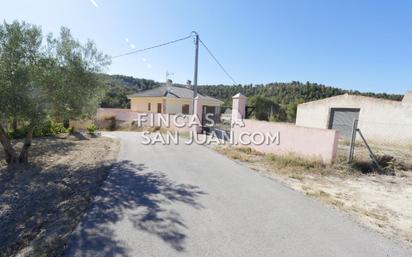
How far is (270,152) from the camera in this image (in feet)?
33.9

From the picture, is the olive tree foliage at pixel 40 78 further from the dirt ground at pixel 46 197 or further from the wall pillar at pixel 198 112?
the wall pillar at pixel 198 112

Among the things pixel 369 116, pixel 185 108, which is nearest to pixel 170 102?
pixel 185 108

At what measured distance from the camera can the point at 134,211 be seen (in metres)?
4.39

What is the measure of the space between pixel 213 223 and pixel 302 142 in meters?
6.18

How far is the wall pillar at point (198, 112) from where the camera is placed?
1563cm

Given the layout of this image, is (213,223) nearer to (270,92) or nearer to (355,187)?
(355,187)

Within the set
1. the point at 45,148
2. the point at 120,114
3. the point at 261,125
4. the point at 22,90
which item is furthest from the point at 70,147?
the point at 120,114

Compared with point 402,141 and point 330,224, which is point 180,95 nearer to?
point 402,141

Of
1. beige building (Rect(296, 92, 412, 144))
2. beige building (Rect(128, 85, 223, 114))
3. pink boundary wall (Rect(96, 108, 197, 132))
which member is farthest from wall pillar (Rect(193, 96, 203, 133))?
beige building (Rect(128, 85, 223, 114))

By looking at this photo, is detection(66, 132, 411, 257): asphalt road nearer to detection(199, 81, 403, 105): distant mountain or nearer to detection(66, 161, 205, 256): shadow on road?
detection(66, 161, 205, 256): shadow on road

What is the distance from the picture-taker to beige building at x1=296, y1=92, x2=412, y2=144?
1570 centimetres

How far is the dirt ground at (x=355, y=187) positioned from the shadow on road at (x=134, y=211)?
3082 millimetres

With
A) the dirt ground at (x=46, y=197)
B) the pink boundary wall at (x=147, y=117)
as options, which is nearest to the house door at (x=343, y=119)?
the pink boundary wall at (x=147, y=117)

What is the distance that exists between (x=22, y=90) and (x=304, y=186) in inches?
318
